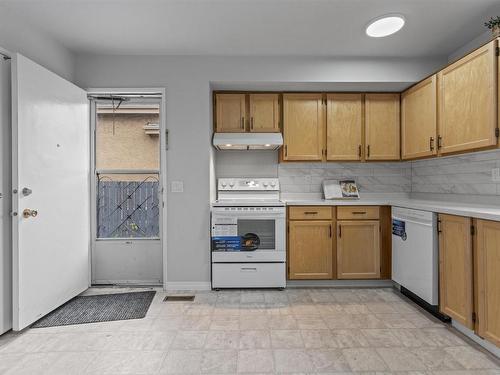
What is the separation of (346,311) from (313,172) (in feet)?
5.69

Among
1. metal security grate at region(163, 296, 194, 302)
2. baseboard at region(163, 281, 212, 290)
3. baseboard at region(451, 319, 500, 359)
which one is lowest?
metal security grate at region(163, 296, 194, 302)

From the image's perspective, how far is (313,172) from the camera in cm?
381

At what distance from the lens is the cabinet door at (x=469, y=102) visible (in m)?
2.19

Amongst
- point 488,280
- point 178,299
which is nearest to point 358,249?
point 488,280

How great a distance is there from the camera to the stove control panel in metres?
3.69

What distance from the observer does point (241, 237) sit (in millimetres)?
3180

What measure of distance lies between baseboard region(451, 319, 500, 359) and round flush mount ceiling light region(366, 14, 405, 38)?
246 cm

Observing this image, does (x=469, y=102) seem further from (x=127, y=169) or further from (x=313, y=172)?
(x=127, y=169)

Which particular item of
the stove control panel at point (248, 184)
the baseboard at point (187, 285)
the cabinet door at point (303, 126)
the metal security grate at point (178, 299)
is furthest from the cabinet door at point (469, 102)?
the metal security grate at point (178, 299)

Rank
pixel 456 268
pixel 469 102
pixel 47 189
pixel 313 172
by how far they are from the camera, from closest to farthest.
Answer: pixel 456 268 < pixel 469 102 < pixel 47 189 < pixel 313 172

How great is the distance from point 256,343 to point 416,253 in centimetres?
Answer: 166

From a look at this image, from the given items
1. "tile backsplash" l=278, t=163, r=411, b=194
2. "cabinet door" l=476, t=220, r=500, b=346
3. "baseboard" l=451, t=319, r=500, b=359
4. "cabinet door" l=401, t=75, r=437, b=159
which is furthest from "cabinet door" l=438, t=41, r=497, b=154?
"baseboard" l=451, t=319, r=500, b=359

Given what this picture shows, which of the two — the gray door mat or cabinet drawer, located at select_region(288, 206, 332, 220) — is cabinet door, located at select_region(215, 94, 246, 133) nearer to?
cabinet drawer, located at select_region(288, 206, 332, 220)

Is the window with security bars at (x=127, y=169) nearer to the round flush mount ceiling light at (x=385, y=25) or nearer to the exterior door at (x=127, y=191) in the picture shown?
the exterior door at (x=127, y=191)
